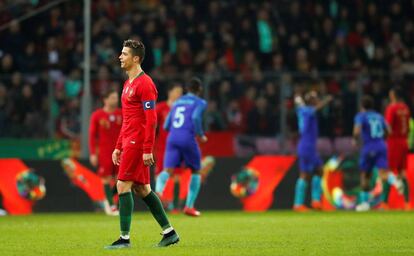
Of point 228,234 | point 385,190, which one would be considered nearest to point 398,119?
point 385,190

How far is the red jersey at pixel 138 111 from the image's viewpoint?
11898 millimetres

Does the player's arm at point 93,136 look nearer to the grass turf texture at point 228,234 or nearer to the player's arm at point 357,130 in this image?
the grass turf texture at point 228,234

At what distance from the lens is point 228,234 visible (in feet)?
46.2

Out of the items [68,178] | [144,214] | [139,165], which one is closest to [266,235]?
[139,165]

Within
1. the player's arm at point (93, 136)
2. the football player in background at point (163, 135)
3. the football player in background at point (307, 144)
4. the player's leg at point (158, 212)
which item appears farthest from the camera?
the football player in background at point (307, 144)

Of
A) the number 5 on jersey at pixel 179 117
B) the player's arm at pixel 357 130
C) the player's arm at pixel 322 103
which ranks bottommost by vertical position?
the player's arm at pixel 357 130

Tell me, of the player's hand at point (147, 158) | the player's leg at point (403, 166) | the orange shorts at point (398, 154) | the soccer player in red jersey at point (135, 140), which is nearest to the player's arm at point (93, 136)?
the orange shorts at point (398, 154)

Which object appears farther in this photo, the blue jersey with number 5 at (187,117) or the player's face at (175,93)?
the player's face at (175,93)

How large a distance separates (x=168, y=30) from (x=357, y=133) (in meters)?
6.81

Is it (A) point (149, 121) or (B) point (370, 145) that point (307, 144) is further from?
(A) point (149, 121)

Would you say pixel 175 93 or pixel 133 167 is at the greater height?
pixel 175 93

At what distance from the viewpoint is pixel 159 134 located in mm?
21422

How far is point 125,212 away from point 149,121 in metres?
1.04

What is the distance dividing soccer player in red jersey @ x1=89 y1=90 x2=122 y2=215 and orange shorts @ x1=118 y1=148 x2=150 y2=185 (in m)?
8.09
